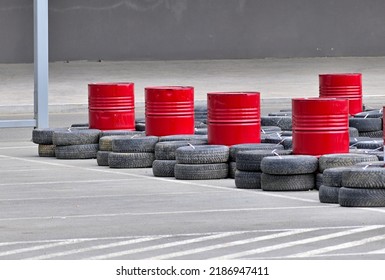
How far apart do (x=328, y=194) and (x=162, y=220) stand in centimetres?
164

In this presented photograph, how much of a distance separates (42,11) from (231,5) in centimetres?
1837

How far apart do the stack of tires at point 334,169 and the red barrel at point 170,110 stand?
3.51 meters

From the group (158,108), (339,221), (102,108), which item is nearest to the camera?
(339,221)

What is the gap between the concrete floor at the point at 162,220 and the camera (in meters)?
9.50

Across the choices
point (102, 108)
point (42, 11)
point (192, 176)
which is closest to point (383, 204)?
point (192, 176)

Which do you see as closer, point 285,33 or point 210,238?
point 210,238

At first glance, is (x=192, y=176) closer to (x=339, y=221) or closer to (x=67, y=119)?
(x=339, y=221)

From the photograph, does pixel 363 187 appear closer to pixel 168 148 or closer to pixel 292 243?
pixel 292 243

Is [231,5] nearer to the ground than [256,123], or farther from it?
farther from it

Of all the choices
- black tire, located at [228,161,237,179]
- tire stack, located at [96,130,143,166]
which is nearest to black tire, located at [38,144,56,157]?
tire stack, located at [96,130,143,166]

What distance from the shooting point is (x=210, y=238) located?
1007 cm

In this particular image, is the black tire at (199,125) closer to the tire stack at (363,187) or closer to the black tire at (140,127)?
the black tire at (140,127)

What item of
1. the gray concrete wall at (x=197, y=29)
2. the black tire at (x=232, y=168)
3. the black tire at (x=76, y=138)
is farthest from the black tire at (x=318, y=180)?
the gray concrete wall at (x=197, y=29)

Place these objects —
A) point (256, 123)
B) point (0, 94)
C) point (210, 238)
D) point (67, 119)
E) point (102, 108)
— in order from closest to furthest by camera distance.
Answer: point (210, 238), point (256, 123), point (102, 108), point (67, 119), point (0, 94)
